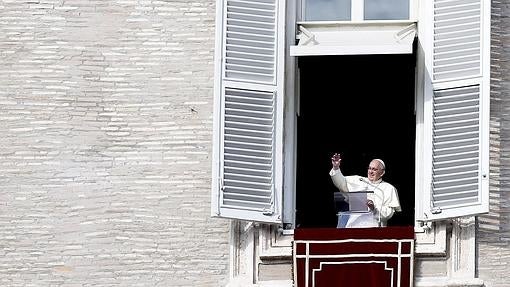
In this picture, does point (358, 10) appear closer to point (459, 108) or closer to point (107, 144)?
point (459, 108)

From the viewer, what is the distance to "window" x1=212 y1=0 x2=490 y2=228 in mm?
16297

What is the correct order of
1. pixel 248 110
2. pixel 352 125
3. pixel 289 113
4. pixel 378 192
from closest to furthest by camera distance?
pixel 248 110
pixel 289 113
pixel 378 192
pixel 352 125

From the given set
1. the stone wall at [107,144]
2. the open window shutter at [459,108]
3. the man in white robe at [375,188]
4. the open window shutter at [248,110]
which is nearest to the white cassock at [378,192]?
the man in white robe at [375,188]

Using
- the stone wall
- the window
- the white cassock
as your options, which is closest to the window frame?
the window

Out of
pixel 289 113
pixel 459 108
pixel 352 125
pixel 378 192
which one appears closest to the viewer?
pixel 459 108

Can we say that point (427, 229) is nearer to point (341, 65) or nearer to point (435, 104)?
point (435, 104)

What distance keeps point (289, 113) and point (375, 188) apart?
867mm

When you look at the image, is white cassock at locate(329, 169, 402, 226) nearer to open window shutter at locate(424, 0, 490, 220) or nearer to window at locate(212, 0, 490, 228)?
window at locate(212, 0, 490, 228)

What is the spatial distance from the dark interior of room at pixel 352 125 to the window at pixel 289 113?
1.01m

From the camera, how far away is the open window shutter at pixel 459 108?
1622cm

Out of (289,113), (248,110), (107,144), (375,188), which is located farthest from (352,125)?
(107,144)

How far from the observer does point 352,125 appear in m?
19.5

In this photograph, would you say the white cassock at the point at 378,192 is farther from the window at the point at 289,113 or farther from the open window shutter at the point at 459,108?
the open window shutter at the point at 459,108

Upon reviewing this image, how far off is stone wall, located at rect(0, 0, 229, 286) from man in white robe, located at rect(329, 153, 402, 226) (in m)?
0.99
